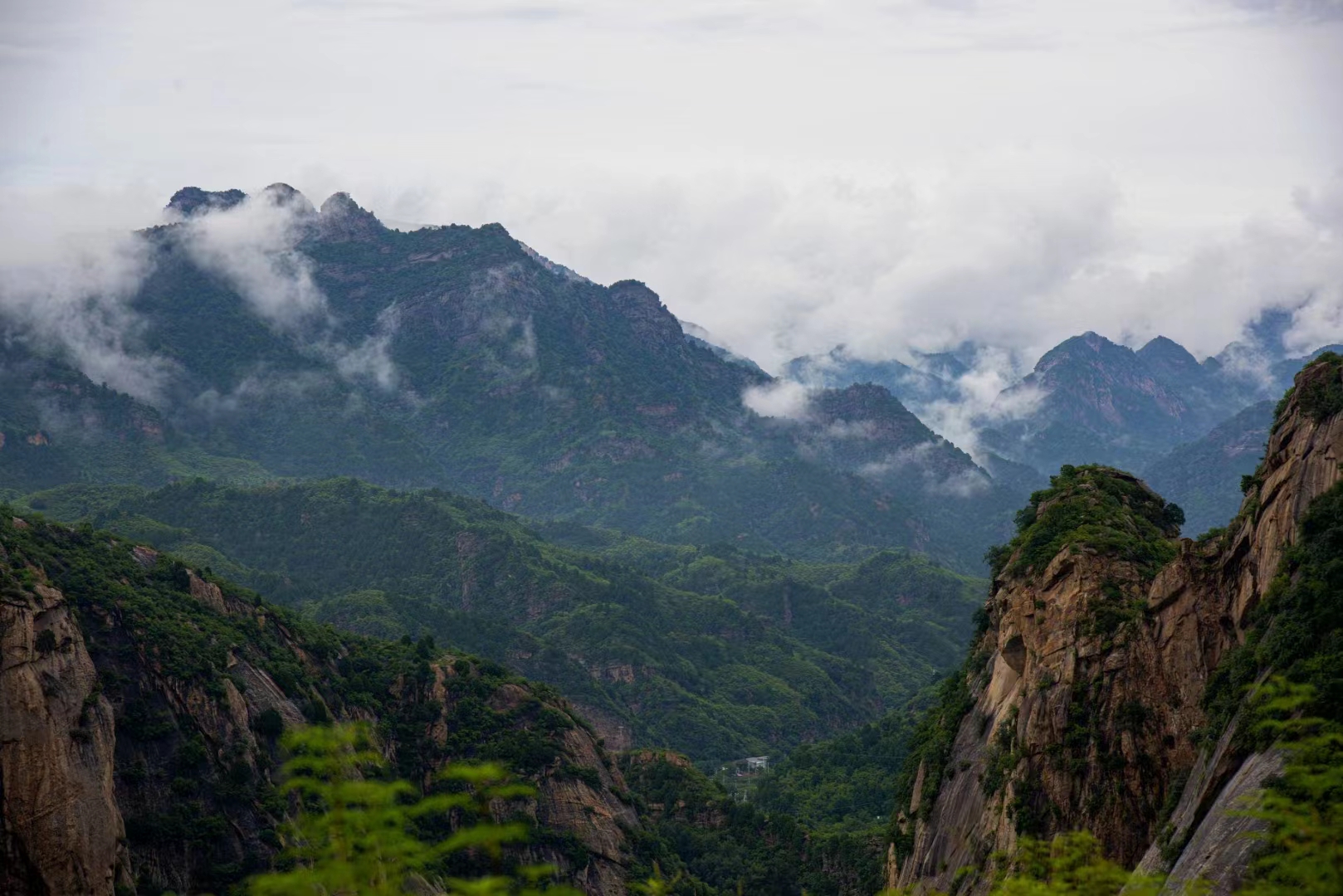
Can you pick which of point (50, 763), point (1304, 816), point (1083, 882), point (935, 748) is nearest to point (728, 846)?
point (935, 748)

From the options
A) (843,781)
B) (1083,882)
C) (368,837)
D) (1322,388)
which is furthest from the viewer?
(843,781)

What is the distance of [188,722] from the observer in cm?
8494

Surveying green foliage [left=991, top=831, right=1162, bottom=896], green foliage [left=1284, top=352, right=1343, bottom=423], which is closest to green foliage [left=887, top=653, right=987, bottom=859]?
green foliage [left=1284, top=352, right=1343, bottom=423]

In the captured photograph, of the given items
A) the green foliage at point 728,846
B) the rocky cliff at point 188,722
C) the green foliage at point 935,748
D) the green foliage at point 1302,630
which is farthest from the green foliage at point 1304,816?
the green foliage at point 728,846

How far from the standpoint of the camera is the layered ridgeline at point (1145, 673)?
48.8 metres

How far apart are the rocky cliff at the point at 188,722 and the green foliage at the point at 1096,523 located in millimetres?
42228

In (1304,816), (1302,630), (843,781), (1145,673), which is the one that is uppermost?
(1302,630)

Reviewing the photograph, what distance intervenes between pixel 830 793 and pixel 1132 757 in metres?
93.1

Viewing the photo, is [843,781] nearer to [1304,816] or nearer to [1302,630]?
[1302,630]

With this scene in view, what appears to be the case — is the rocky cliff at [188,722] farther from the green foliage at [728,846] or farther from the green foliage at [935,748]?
the green foliage at [935,748]

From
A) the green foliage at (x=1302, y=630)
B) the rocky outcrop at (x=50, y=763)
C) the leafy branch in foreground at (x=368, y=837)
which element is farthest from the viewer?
the rocky outcrop at (x=50, y=763)

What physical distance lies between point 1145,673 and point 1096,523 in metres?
13.7

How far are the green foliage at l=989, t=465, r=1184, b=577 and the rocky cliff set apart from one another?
139 feet

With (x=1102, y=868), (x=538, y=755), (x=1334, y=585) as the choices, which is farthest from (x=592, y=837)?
(x=1102, y=868)
